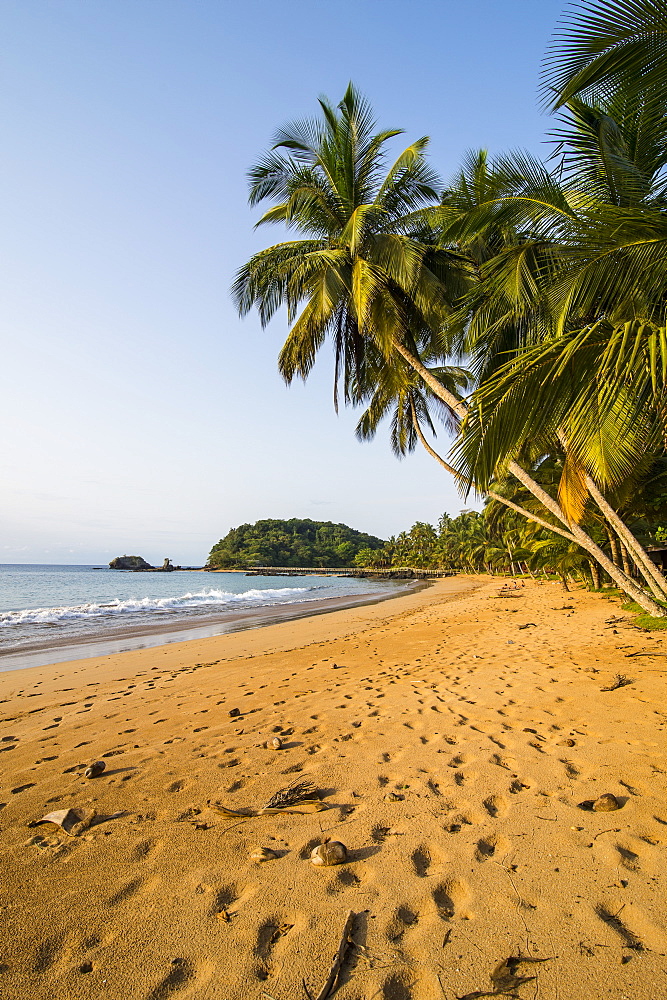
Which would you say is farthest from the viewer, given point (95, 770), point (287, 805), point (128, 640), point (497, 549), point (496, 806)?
point (497, 549)

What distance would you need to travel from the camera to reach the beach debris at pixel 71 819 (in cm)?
294

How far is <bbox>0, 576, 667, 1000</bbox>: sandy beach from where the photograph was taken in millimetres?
1853

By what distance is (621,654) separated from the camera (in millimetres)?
7145

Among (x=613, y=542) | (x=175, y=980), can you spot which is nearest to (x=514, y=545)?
(x=613, y=542)

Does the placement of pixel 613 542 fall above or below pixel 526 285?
below

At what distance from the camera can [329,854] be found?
2502mm

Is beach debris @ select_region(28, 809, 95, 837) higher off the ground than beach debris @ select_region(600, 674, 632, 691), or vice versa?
beach debris @ select_region(600, 674, 632, 691)

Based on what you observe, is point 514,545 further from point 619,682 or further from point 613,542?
point 619,682

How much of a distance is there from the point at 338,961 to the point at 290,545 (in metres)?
130

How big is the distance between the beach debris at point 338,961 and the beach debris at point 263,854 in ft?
2.03

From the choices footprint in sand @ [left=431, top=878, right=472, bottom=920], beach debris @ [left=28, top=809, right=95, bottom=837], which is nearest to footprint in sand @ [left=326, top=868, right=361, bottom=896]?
footprint in sand @ [left=431, top=878, right=472, bottom=920]

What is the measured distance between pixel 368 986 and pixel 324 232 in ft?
40.6

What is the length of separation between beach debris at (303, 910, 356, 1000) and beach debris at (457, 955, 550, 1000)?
453 millimetres

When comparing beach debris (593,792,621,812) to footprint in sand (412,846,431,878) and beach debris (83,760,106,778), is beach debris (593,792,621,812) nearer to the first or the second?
footprint in sand (412,846,431,878)
